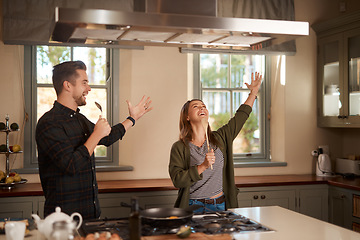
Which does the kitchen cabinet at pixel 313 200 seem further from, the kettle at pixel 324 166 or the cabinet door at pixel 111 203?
the cabinet door at pixel 111 203

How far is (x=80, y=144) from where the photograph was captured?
2803 mm

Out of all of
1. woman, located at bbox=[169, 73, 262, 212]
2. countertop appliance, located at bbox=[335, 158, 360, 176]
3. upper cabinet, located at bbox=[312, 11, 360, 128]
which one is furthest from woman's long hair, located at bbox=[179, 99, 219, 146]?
countertop appliance, located at bbox=[335, 158, 360, 176]

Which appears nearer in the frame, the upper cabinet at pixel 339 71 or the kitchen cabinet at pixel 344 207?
the kitchen cabinet at pixel 344 207

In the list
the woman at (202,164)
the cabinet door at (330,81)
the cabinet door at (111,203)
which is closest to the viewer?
the woman at (202,164)

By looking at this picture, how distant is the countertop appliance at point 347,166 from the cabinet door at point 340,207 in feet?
1.50

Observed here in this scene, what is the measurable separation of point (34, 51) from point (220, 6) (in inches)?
73.4

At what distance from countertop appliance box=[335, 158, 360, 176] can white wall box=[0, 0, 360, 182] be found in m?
0.20

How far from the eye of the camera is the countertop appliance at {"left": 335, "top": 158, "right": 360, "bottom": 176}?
4629 mm

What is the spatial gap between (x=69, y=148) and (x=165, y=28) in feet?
2.90

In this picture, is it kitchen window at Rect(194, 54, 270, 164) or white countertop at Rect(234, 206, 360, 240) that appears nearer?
white countertop at Rect(234, 206, 360, 240)

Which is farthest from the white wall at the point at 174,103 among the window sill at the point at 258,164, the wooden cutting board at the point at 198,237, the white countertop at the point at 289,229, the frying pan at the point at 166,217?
the wooden cutting board at the point at 198,237

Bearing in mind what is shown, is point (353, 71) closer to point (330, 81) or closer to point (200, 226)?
point (330, 81)

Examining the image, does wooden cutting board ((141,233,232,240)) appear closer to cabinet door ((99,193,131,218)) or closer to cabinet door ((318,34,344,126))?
cabinet door ((99,193,131,218))

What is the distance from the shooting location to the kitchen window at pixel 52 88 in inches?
168
